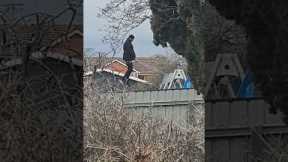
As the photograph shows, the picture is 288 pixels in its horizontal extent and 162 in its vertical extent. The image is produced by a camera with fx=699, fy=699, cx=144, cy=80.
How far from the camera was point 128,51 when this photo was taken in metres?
6.44

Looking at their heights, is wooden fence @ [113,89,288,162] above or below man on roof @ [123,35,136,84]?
below

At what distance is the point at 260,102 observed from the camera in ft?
21.4

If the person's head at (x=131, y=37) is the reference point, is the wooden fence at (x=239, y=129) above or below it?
below

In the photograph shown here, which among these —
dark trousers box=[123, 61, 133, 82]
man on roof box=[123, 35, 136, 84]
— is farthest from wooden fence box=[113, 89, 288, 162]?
man on roof box=[123, 35, 136, 84]

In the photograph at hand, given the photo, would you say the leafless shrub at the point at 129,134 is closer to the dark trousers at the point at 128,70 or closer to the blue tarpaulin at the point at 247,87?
the dark trousers at the point at 128,70

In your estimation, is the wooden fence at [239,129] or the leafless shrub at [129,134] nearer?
the leafless shrub at [129,134]

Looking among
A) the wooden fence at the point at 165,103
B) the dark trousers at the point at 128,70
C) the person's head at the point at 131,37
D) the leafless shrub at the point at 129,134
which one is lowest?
→ the leafless shrub at the point at 129,134

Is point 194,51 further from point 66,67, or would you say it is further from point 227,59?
point 66,67

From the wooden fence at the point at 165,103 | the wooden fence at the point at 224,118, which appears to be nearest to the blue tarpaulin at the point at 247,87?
the wooden fence at the point at 224,118

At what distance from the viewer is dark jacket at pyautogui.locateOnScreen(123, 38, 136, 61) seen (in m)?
6.42

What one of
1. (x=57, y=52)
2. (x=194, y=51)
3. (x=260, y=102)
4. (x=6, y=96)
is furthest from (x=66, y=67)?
(x=260, y=102)

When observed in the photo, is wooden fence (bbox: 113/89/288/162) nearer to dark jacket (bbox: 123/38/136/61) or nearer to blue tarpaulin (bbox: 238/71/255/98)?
blue tarpaulin (bbox: 238/71/255/98)

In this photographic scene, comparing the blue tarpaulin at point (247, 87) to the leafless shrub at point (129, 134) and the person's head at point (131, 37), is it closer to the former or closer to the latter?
the leafless shrub at point (129, 134)

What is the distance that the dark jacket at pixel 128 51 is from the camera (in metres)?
6.42
